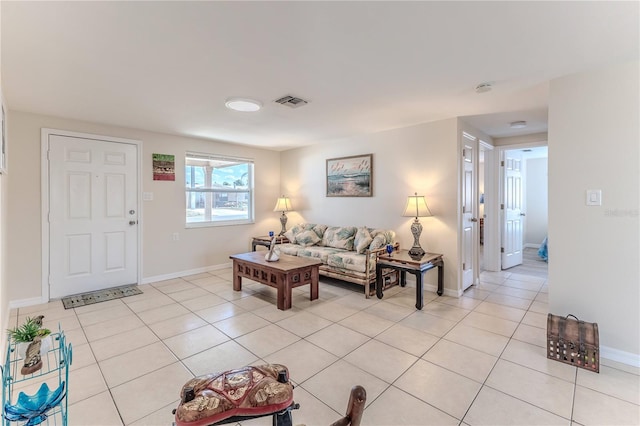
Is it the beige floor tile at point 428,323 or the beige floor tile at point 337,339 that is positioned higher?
the beige floor tile at point 428,323

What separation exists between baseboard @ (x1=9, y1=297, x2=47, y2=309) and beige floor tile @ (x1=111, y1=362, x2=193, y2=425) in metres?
2.52

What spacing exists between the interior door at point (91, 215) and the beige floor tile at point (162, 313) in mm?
1274

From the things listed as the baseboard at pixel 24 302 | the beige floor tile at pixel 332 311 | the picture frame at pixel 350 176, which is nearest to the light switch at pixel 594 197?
the beige floor tile at pixel 332 311

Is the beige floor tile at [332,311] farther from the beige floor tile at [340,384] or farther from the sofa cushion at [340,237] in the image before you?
the sofa cushion at [340,237]

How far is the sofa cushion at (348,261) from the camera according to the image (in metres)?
3.75

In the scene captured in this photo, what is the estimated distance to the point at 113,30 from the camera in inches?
68.9

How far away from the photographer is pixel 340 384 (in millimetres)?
1967

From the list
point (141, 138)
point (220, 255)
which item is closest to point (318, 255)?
point (220, 255)

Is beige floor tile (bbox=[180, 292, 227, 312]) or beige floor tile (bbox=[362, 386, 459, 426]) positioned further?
beige floor tile (bbox=[180, 292, 227, 312])

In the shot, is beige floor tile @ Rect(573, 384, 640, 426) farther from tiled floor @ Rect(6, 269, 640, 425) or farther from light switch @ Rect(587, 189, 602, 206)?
light switch @ Rect(587, 189, 602, 206)

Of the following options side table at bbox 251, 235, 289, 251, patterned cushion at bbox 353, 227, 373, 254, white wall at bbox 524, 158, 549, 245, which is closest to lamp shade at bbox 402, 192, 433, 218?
patterned cushion at bbox 353, 227, 373, 254

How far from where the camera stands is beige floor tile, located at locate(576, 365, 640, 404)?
185 centimetres

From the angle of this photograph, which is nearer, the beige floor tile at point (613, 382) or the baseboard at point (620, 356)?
the beige floor tile at point (613, 382)

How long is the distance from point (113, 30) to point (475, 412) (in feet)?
10.2
